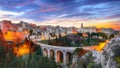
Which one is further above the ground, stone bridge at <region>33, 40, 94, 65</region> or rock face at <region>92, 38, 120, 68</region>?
rock face at <region>92, 38, 120, 68</region>

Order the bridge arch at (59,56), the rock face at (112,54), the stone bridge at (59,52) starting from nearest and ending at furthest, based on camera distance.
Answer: the rock face at (112,54), the stone bridge at (59,52), the bridge arch at (59,56)

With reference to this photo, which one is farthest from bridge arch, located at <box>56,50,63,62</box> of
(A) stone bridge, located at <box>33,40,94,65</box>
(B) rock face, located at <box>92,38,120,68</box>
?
(B) rock face, located at <box>92,38,120,68</box>

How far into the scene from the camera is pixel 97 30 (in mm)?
20906

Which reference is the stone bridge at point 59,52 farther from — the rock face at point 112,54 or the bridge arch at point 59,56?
the rock face at point 112,54

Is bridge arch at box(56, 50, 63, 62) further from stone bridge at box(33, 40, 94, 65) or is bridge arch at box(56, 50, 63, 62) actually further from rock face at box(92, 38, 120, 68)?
rock face at box(92, 38, 120, 68)

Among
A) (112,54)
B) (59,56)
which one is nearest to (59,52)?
(59,56)

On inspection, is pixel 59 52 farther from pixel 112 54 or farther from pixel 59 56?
pixel 112 54

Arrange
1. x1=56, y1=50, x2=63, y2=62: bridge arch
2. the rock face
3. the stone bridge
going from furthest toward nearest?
x1=56, y1=50, x2=63, y2=62: bridge arch
the stone bridge
the rock face

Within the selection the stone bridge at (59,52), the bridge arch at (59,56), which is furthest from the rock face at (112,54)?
the bridge arch at (59,56)

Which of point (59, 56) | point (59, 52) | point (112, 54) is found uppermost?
point (112, 54)

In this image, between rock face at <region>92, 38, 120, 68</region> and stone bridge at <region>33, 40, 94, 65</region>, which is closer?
rock face at <region>92, 38, 120, 68</region>

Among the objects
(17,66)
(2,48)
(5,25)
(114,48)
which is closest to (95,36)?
(5,25)

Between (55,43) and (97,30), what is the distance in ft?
18.8

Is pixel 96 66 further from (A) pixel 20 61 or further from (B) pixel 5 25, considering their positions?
(B) pixel 5 25
